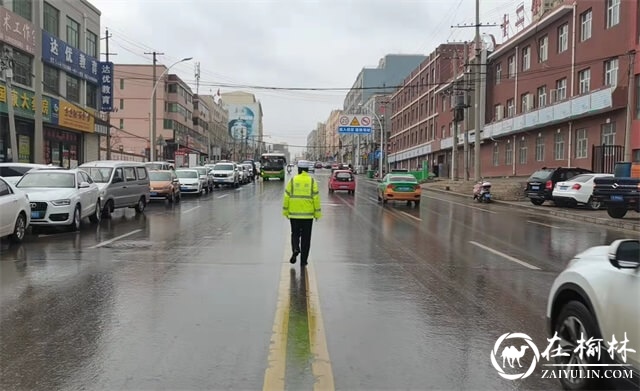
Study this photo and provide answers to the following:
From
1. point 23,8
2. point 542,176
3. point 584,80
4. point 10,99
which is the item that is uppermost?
point 23,8

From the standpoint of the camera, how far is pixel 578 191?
75.0ft

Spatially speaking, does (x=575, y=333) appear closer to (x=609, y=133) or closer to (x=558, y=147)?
(x=609, y=133)

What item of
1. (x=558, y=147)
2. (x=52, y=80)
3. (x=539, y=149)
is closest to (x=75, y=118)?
(x=52, y=80)

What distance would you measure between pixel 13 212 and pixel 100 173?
273 inches

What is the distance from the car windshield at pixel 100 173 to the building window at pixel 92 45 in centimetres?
2408

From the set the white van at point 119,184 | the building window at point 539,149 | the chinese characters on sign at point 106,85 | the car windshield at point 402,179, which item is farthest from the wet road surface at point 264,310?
the chinese characters on sign at point 106,85

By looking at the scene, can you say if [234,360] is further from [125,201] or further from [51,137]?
[51,137]

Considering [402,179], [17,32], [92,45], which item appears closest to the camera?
[402,179]

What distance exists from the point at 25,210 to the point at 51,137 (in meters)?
24.5

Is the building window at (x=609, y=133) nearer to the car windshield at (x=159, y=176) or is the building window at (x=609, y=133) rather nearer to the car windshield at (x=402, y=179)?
the car windshield at (x=402, y=179)

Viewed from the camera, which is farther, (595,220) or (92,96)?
(92,96)

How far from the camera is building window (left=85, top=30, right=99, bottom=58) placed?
39594mm

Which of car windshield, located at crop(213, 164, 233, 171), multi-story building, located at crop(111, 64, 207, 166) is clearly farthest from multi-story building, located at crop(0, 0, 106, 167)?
multi-story building, located at crop(111, 64, 207, 166)

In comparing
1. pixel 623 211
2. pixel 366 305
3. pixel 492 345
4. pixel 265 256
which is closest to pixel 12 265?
pixel 265 256
